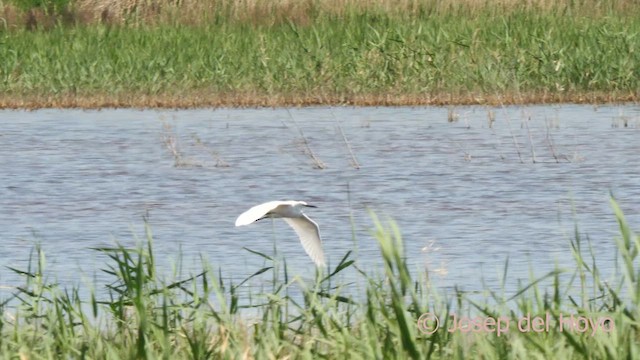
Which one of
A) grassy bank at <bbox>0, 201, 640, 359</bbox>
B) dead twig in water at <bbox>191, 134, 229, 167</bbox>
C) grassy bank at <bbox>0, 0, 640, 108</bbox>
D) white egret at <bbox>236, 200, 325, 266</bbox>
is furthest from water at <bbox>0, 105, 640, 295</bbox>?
grassy bank at <bbox>0, 0, 640, 108</bbox>

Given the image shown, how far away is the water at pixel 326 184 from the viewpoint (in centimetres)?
1022

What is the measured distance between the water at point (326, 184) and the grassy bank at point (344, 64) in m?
0.55

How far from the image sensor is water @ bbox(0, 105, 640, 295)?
10.2 meters

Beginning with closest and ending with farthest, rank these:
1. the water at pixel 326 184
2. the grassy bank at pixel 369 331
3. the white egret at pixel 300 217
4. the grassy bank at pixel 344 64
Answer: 1. the grassy bank at pixel 369 331
2. the white egret at pixel 300 217
3. the water at pixel 326 184
4. the grassy bank at pixel 344 64

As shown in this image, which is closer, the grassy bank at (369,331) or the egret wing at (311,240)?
the grassy bank at (369,331)

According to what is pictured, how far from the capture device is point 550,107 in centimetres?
2114

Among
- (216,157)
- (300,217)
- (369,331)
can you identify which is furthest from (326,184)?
(369,331)

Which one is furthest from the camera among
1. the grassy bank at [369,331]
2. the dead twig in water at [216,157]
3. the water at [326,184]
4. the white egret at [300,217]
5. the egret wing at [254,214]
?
the dead twig in water at [216,157]

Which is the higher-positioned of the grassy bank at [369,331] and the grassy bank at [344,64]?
the grassy bank at [369,331]

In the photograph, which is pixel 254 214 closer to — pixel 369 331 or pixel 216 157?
pixel 369 331

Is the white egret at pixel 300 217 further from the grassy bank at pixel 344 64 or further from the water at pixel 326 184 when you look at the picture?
the grassy bank at pixel 344 64

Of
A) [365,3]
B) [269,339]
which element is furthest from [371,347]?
[365,3]

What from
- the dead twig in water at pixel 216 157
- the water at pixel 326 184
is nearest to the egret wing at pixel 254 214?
the water at pixel 326 184

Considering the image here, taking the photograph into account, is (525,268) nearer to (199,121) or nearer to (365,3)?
(199,121)
